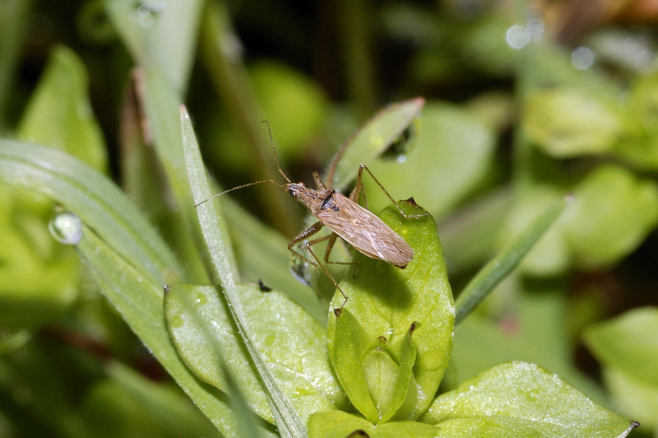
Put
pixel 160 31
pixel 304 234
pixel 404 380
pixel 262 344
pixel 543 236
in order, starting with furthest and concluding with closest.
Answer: pixel 543 236, pixel 160 31, pixel 304 234, pixel 262 344, pixel 404 380

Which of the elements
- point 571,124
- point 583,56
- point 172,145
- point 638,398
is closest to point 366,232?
point 172,145

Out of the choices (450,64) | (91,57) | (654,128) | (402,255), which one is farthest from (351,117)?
(402,255)

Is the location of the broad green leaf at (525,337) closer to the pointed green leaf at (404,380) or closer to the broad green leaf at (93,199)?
the pointed green leaf at (404,380)

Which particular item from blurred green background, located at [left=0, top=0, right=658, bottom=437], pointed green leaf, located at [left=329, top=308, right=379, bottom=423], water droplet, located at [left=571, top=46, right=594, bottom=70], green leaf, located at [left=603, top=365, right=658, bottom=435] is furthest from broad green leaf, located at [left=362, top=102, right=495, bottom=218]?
pointed green leaf, located at [left=329, top=308, right=379, bottom=423]

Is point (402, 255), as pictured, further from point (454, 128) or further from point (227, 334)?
point (454, 128)

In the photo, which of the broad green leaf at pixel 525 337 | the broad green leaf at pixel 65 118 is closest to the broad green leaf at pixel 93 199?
the broad green leaf at pixel 65 118

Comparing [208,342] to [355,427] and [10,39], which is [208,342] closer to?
[355,427]
